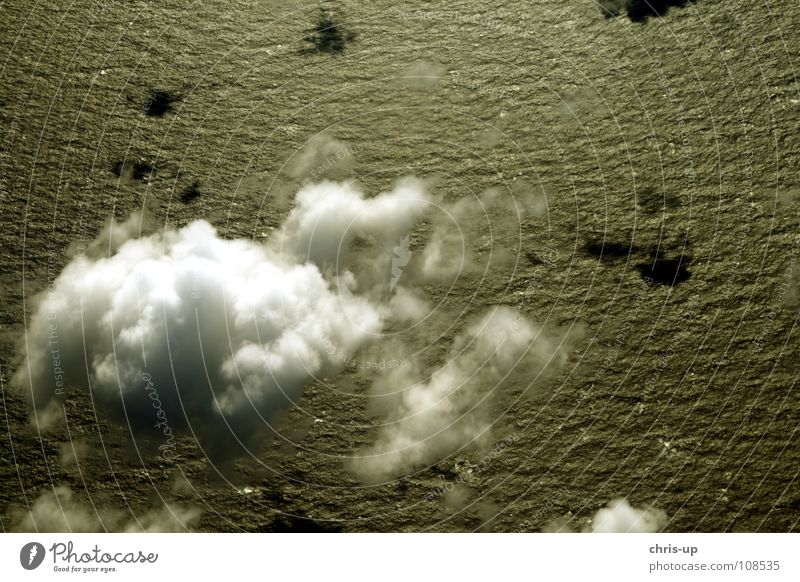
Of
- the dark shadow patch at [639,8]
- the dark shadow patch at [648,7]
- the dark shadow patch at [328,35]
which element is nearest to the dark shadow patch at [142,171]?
the dark shadow patch at [328,35]

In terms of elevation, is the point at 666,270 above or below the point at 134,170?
below

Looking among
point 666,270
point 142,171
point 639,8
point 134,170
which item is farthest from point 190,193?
point 639,8

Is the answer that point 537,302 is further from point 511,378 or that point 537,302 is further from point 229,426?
point 229,426

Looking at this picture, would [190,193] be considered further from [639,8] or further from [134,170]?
[639,8]

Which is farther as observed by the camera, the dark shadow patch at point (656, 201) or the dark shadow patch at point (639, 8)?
the dark shadow patch at point (639, 8)

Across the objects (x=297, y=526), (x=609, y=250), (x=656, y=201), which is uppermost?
(x=656, y=201)

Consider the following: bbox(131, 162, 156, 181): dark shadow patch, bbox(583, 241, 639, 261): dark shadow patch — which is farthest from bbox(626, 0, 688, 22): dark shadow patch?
bbox(131, 162, 156, 181): dark shadow patch
